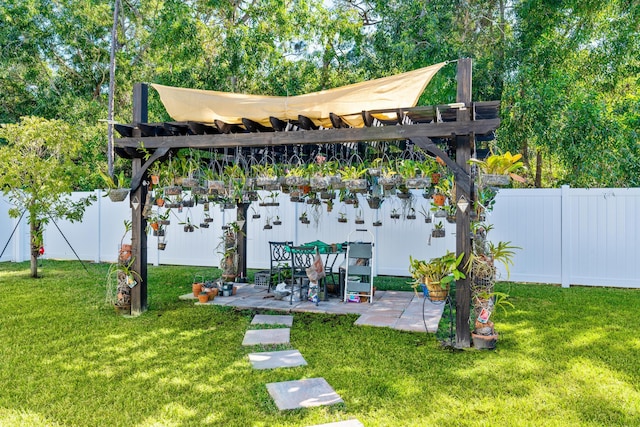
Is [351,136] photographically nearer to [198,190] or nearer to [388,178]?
[388,178]

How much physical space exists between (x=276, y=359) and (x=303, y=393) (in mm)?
723

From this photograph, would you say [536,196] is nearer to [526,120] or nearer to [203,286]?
[526,120]

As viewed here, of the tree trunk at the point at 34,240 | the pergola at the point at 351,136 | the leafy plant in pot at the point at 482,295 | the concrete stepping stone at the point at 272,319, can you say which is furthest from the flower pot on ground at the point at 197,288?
the tree trunk at the point at 34,240

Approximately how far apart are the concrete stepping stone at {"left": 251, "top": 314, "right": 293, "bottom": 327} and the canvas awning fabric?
2.21 metres

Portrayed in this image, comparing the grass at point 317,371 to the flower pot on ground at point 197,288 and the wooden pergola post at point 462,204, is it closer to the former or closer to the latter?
the wooden pergola post at point 462,204

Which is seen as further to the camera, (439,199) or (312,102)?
(439,199)

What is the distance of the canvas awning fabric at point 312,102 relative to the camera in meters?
4.16

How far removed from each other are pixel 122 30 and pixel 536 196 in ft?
45.1

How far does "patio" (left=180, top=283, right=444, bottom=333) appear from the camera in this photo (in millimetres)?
4703

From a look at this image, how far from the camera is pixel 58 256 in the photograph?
33.9 feet

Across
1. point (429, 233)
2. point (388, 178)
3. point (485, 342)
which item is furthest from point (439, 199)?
point (429, 233)

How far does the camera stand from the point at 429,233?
25.5 feet

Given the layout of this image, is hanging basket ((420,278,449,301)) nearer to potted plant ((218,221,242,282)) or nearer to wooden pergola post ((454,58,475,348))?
wooden pergola post ((454,58,475,348))

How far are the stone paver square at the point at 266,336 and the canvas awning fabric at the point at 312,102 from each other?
7.33 ft
